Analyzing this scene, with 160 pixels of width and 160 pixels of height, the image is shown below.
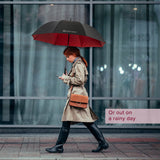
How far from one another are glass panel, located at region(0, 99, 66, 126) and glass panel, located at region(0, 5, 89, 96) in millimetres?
222

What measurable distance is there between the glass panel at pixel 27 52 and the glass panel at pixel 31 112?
0.22 meters

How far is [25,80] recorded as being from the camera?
9.72m

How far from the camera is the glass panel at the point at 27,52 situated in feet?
31.8

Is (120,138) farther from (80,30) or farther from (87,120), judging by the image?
(80,30)

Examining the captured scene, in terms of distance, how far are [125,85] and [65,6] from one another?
240 cm

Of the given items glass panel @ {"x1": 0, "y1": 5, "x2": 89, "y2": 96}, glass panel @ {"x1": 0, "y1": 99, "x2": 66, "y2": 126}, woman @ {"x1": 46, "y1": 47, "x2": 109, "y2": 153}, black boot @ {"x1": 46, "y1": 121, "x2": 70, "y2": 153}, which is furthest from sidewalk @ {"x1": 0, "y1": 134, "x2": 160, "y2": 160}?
glass panel @ {"x1": 0, "y1": 5, "x2": 89, "y2": 96}

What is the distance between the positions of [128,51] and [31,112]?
280 cm

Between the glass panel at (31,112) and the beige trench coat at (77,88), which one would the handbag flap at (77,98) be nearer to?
the beige trench coat at (77,88)

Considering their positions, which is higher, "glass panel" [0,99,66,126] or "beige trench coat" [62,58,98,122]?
"beige trench coat" [62,58,98,122]

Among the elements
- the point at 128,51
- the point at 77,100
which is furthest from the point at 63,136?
the point at 128,51

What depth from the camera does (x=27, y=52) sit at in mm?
9758

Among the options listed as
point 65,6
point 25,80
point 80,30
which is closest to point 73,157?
point 80,30

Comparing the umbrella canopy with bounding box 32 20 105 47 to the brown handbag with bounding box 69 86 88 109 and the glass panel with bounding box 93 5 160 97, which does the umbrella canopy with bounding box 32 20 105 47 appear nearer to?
the brown handbag with bounding box 69 86 88 109

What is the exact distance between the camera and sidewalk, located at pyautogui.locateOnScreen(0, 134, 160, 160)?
684cm
